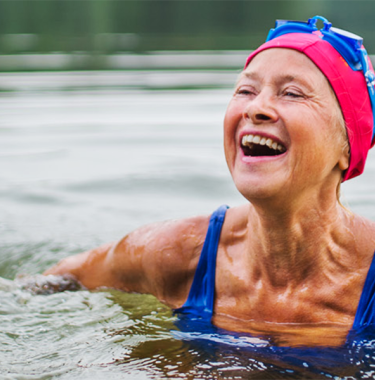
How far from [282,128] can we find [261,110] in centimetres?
11

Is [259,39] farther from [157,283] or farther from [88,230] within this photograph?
[157,283]

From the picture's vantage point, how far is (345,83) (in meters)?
2.91

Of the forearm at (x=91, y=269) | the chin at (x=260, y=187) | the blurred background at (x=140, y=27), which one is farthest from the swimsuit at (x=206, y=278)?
the blurred background at (x=140, y=27)

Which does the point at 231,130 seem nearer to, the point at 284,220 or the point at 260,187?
the point at 260,187

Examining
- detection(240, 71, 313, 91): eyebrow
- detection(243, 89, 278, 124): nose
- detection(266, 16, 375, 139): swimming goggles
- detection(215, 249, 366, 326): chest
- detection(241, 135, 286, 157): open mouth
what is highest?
detection(266, 16, 375, 139): swimming goggles

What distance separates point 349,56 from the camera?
2.97 m

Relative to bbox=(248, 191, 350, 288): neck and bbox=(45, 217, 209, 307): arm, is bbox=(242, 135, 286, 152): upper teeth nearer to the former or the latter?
bbox=(248, 191, 350, 288): neck

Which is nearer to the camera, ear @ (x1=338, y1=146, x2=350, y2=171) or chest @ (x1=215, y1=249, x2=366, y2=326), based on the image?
ear @ (x1=338, y1=146, x2=350, y2=171)

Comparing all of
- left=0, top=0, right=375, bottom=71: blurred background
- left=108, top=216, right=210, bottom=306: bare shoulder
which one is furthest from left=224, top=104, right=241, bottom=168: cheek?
left=0, top=0, right=375, bottom=71: blurred background

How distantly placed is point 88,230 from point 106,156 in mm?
2634

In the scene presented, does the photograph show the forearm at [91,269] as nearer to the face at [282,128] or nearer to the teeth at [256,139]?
the face at [282,128]

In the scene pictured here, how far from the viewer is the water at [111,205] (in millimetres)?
3041

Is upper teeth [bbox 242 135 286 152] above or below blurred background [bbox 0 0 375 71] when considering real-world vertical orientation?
below

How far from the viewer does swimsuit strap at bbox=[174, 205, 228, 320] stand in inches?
130
